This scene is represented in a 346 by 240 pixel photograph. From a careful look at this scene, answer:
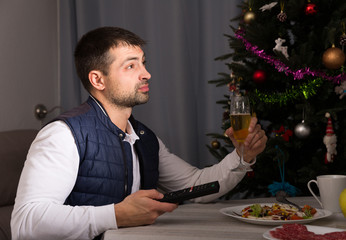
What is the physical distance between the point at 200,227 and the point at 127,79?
72 centimetres

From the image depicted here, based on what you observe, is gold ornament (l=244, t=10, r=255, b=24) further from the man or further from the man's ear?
the man's ear

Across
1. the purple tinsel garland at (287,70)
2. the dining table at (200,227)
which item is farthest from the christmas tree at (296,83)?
the dining table at (200,227)

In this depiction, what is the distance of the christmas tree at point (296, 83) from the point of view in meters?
1.99

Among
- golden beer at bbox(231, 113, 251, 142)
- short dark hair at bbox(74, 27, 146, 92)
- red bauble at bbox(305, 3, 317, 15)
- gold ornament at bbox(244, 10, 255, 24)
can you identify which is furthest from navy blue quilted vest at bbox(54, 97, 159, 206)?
red bauble at bbox(305, 3, 317, 15)

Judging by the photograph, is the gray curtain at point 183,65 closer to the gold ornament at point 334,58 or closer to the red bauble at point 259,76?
the red bauble at point 259,76

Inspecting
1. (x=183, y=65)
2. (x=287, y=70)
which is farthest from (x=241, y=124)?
(x=183, y=65)

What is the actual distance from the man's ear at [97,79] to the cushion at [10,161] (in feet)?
2.20

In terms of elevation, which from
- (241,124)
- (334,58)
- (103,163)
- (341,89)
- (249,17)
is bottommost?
(103,163)

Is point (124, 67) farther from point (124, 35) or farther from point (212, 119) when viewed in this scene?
point (212, 119)

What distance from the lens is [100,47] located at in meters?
1.80

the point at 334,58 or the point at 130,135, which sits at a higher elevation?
the point at 334,58

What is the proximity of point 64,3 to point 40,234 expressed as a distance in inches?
93.9

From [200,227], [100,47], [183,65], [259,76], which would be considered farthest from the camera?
[183,65]

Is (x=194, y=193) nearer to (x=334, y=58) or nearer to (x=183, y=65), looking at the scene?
(x=334, y=58)
